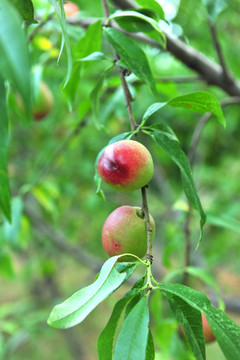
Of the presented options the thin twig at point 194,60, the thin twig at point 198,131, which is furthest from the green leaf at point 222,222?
the thin twig at point 194,60

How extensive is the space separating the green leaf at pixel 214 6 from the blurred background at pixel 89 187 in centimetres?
14

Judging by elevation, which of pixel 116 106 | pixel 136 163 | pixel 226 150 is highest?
pixel 136 163

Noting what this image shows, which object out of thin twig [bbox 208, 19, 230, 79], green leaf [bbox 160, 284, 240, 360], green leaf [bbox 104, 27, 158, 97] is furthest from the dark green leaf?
thin twig [bbox 208, 19, 230, 79]

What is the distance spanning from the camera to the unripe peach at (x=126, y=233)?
13.2 inches

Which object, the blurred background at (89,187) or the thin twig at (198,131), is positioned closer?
the thin twig at (198,131)

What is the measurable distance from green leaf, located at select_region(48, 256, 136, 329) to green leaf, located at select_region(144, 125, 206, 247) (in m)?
0.09

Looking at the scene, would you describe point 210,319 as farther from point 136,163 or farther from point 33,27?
point 33,27

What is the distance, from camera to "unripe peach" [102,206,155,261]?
1.10 feet

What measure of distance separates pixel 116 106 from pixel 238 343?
538 mm

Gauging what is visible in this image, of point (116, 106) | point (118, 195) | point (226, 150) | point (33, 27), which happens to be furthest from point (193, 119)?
point (33, 27)

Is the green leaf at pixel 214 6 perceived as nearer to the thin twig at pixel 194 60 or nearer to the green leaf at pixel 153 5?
the thin twig at pixel 194 60

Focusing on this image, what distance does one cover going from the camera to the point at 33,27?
0.59 meters

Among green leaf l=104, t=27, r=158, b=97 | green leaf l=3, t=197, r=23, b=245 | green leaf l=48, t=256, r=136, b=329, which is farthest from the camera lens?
green leaf l=3, t=197, r=23, b=245

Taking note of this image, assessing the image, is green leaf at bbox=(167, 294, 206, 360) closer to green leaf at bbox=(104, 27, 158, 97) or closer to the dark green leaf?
the dark green leaf
